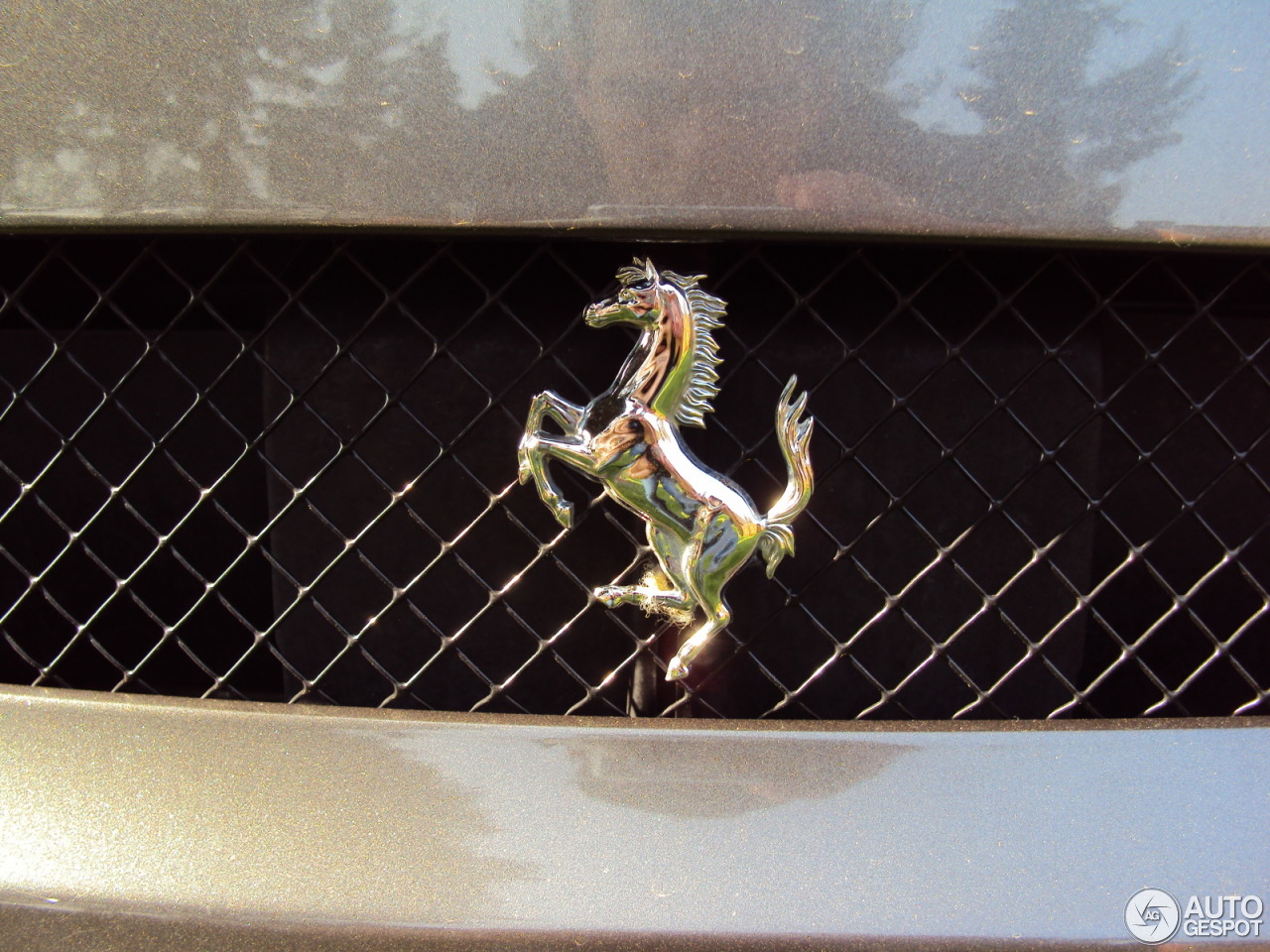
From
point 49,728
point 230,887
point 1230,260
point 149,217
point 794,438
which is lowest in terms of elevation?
point 230,887

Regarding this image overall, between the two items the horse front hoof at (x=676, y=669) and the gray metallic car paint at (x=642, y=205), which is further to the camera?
the horse front hoof at (x=676, y=669)

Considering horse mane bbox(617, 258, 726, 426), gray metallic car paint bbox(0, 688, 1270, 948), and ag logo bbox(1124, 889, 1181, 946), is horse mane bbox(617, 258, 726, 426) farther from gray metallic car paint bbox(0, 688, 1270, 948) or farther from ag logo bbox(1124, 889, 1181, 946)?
ag logo bbox(1124, 889, 1181, 946)

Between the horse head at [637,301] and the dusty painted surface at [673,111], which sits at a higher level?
the dusty painted surface at [673,111]

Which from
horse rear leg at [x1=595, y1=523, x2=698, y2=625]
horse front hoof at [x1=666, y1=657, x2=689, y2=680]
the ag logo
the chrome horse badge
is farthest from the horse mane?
the ag logo

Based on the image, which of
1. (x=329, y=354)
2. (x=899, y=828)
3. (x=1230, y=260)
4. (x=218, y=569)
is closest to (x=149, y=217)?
(x=329, y=354)

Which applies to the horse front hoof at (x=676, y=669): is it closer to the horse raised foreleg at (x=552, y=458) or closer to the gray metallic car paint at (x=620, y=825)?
the gray metallic car paint at (x=620, y=825)

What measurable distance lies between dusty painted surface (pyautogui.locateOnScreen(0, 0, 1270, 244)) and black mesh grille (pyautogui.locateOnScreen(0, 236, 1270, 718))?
0.08 metres

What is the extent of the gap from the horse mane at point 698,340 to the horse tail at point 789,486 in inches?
2.5

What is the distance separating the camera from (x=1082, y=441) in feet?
2.83

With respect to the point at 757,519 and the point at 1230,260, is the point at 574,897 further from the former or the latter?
the point at 1230,260

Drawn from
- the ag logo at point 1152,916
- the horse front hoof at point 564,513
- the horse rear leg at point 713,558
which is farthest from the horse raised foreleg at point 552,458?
the ag logo at point 1152,916

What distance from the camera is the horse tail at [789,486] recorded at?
733 mm

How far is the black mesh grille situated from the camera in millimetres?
797

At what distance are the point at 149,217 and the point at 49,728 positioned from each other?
48 cm
